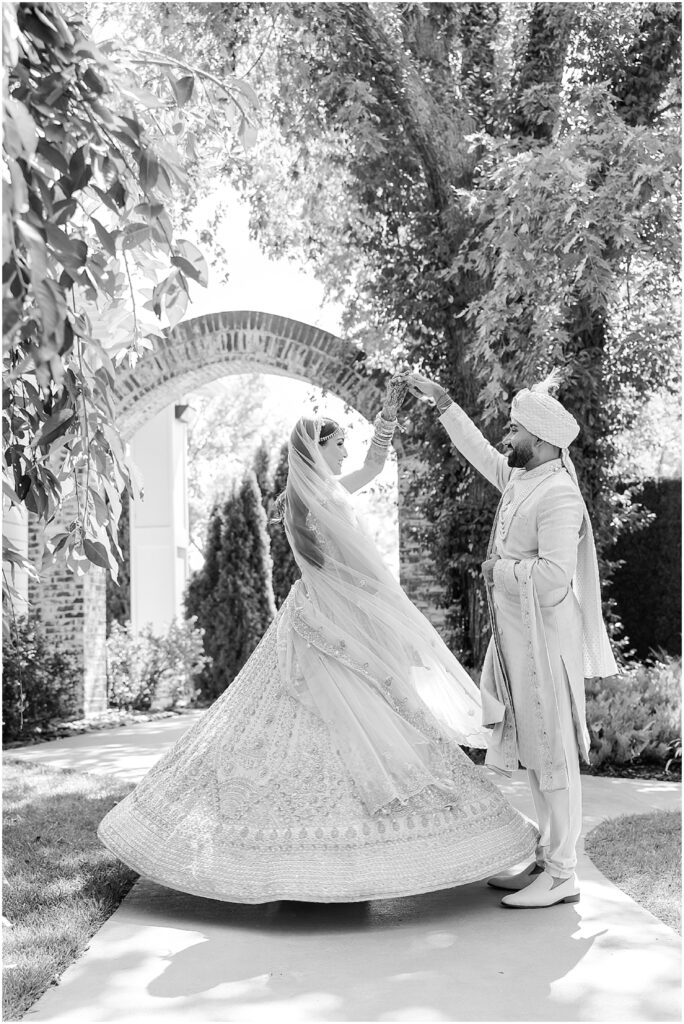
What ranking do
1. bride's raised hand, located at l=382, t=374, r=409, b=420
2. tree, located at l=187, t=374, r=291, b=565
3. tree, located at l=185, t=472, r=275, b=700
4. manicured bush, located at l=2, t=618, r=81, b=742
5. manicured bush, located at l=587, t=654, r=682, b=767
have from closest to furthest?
bride's raised hand, located at l=382, t=374, r=409, b=420 → manicured bush, located at l=587, t=654, r=682, b=767 → manicured bush, located at l=2, t=618, r=81, b=742 → tree, located at l=185, t=472, r=275, b=700 → tree, located at l=187, t=374, r=291, b=565

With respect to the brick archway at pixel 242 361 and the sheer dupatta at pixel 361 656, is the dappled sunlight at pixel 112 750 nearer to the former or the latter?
the brick archway at pixel 242 361

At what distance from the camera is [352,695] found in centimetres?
389

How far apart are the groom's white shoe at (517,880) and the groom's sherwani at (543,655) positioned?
0.49 ft

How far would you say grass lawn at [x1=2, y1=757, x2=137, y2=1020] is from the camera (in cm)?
318

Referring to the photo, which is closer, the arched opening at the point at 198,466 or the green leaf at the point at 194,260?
the green leaf at the point at 194,260

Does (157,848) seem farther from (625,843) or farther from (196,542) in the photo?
(196,542)

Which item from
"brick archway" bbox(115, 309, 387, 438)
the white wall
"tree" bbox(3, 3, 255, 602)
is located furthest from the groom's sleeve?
the white wall

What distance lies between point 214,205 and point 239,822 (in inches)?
321

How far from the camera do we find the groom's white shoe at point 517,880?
13.2 feet

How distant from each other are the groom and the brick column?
663 cm

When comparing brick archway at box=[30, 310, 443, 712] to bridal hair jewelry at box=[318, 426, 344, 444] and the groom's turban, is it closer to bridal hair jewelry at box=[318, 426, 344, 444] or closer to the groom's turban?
bridal hair jewelry at box=[318, 426, 344, 444]

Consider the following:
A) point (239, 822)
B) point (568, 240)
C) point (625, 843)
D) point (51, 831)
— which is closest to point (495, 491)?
point (568, 240)

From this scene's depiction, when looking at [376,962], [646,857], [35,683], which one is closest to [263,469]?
[35,683]

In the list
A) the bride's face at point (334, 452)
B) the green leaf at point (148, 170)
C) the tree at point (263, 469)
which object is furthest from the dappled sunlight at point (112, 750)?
the tree at point (263, 469)
